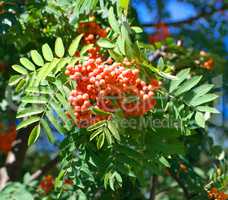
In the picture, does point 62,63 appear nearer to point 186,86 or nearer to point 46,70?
point 46,70

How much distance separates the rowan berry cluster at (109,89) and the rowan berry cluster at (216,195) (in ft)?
2.09

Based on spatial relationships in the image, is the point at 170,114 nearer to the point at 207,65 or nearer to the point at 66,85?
the point at 66,85

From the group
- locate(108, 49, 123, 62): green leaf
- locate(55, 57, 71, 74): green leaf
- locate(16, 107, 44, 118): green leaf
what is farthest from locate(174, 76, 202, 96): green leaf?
locate(16, 107, 44, 118): green leaf

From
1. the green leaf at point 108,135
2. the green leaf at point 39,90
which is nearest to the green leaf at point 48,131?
the green leaf at point 39,90

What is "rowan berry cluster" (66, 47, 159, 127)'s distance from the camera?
1866mm

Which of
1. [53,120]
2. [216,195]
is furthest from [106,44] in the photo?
[216,195]

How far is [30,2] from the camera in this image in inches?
101

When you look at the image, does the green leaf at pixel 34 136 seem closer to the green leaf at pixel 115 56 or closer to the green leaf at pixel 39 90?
the green leaf at pixel 39 90

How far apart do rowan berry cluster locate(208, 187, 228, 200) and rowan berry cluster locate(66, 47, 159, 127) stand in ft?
2.09

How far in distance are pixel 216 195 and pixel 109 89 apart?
31.8 inches

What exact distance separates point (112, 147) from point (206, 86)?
46 cm

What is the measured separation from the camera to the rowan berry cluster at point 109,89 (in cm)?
187

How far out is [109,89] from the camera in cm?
188

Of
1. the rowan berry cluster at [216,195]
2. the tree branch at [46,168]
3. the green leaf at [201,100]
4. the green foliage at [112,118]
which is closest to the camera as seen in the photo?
the green foliage at [112,118]
